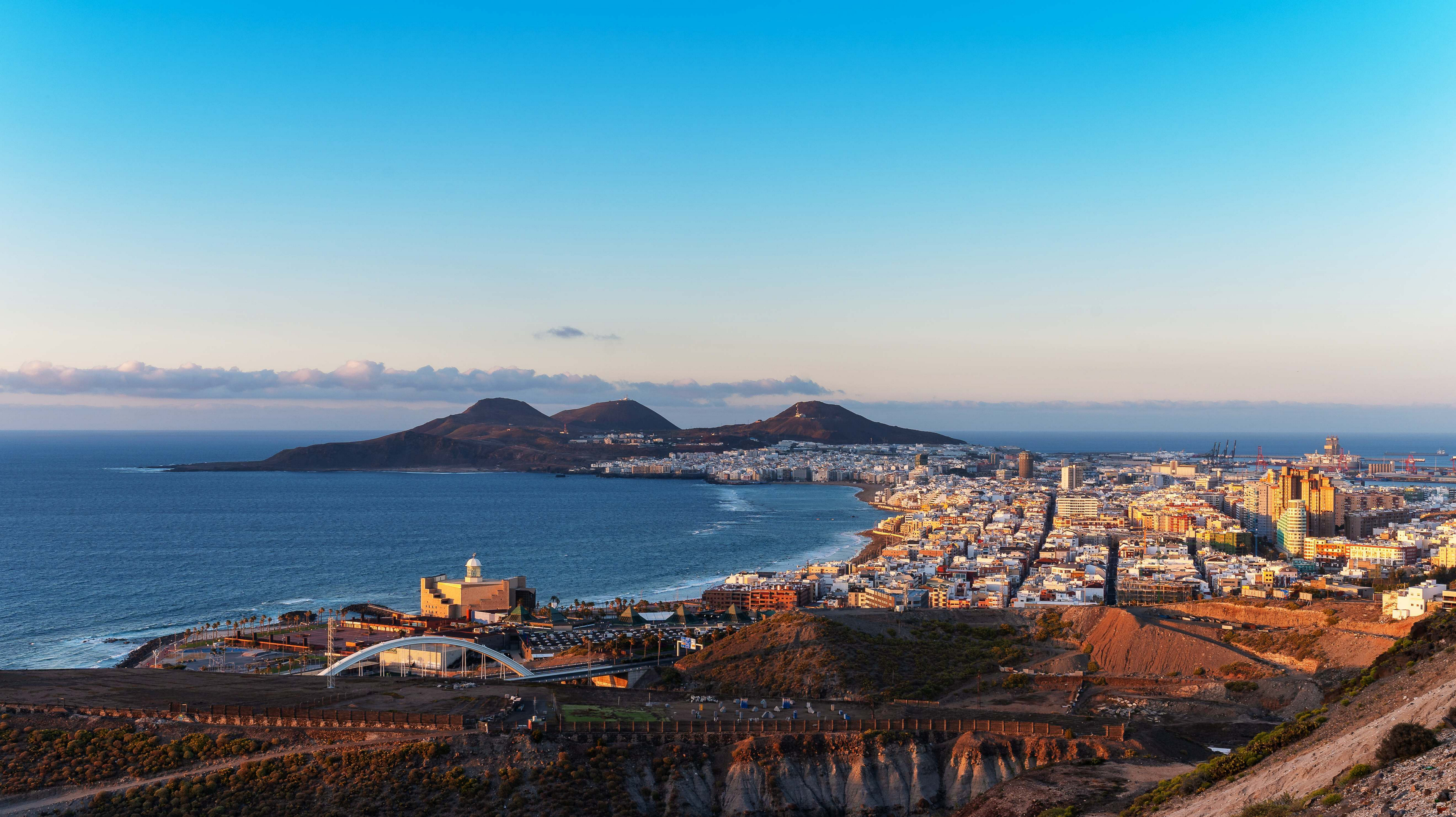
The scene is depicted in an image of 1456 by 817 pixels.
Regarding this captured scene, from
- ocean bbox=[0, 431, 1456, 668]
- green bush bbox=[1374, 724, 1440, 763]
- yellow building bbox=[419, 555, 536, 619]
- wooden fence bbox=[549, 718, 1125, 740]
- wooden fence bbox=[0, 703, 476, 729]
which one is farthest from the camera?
ocean bbox=[0, 431, 1456, 668]

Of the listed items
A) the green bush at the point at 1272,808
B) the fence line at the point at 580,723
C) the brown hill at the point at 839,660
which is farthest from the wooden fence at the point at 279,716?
the green bush at the point at 1272,808

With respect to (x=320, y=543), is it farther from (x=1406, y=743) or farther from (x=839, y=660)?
(x=1406, y=743)

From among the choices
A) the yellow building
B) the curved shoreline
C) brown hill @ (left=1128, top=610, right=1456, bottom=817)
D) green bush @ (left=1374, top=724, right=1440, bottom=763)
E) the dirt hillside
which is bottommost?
Answer: the curved shoreline

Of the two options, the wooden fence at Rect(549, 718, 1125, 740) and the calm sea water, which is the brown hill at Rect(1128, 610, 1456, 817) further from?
the calm sea water

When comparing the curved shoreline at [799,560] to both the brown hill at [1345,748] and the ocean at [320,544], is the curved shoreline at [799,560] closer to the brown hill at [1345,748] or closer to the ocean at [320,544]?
the ocean at [320,544]

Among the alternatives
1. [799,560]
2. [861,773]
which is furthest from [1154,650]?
[799,560]

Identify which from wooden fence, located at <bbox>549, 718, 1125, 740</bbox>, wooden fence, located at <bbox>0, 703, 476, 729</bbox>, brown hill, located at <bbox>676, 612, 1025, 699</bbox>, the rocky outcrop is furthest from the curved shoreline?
the rocky outcrop
